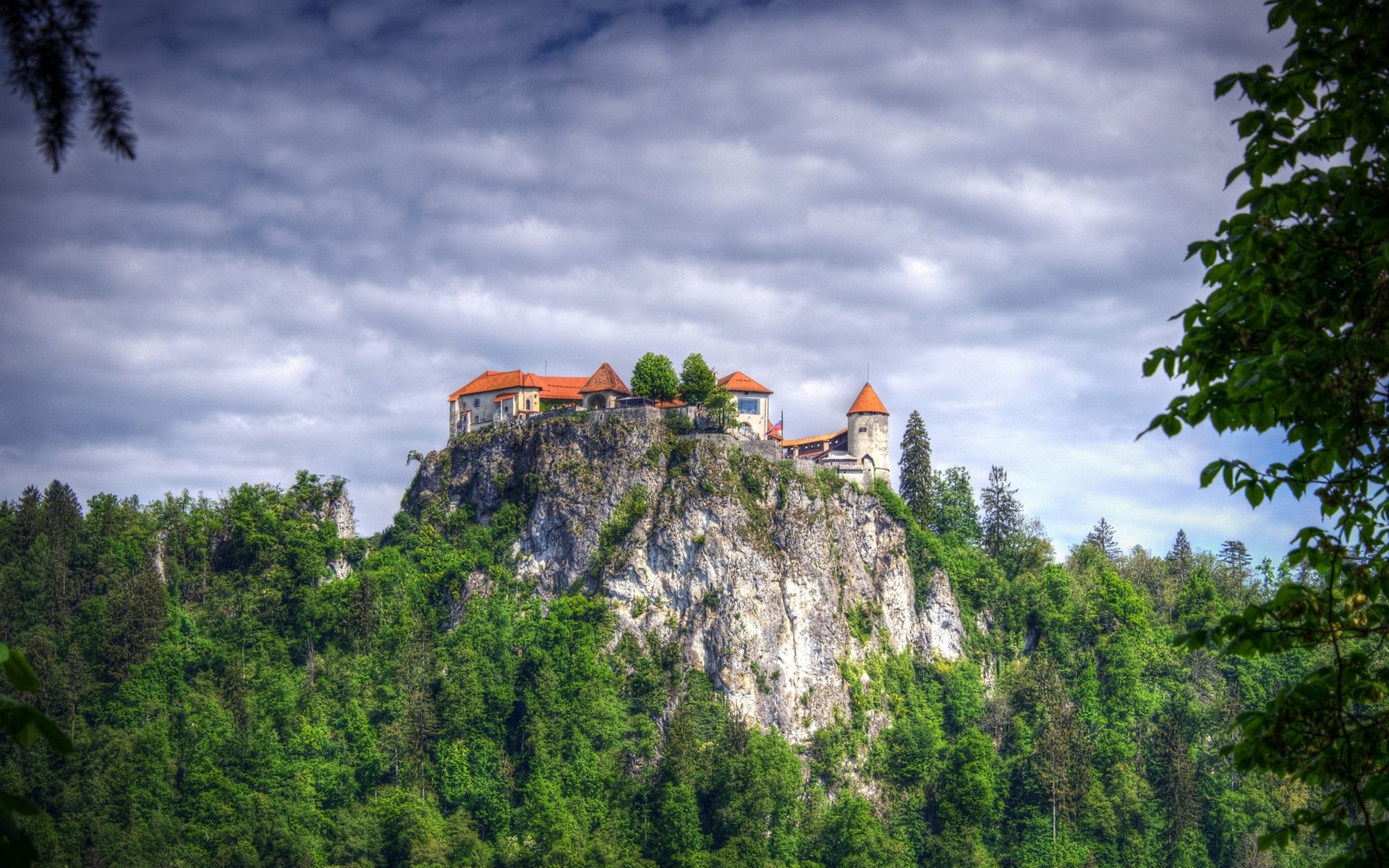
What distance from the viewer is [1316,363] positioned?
7324 mm

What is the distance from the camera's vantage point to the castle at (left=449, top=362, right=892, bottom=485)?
284 ft

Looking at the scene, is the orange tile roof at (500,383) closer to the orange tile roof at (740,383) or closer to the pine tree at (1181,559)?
the orange tile roof at (740,383)

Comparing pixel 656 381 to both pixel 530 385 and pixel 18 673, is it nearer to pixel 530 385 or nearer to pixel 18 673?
pixel 530 385

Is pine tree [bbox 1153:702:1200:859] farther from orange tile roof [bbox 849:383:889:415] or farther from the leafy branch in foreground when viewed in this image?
the leafy branch in foreground

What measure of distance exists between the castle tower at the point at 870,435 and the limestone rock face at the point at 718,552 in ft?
12.9

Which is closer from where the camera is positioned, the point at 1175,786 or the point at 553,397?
the point at 1175,786

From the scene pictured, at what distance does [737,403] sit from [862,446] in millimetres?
8781

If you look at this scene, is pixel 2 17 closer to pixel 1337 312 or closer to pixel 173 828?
pixel 1337 312

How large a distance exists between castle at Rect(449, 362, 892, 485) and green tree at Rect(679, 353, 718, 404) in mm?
2780

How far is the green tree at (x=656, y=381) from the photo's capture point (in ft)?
274

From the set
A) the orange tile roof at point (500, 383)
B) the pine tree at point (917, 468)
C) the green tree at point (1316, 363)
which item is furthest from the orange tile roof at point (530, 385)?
the green tree at point (1316, 363)

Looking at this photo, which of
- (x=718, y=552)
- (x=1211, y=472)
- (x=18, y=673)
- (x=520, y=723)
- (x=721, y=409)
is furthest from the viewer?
(x=721, y=409)

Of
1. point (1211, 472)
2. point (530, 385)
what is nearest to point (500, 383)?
point (530, 385)

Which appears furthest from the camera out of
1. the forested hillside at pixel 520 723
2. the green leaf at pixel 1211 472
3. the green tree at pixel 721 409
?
the green tree at pixel 721 409
